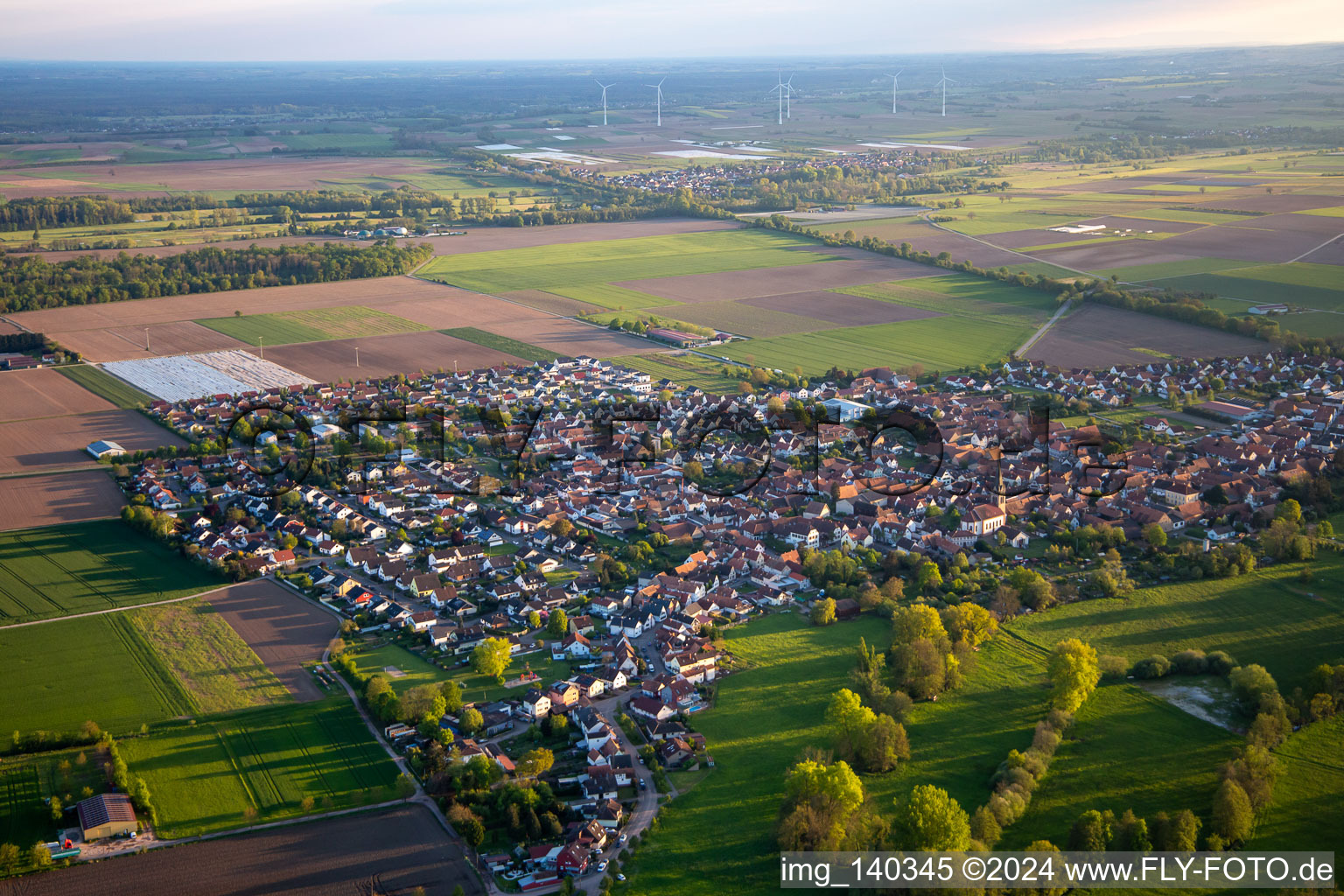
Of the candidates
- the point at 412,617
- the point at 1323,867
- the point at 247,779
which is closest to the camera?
the point at 1323,867

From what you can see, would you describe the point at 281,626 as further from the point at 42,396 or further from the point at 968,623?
the point at 42,396

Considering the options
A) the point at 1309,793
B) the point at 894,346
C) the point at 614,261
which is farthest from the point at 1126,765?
the point at 614,261

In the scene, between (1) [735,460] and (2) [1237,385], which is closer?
(1) [735,460]

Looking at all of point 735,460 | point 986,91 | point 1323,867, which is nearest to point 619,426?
point 735,460

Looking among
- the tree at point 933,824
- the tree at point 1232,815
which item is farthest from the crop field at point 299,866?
the tree at point 1232,815

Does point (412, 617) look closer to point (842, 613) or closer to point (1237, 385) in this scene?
point (842, 613)

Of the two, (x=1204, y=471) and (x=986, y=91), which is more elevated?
(x=986, y=91)

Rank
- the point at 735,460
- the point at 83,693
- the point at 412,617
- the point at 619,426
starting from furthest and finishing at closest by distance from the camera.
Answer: the point at 619,426 < the point at 735,460 < the point at 412,617 < the point at 83,693
